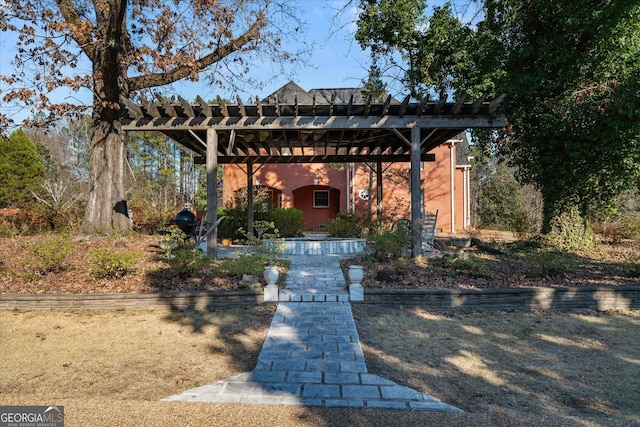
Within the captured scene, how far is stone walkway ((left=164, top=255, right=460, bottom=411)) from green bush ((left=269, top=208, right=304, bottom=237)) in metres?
7.71

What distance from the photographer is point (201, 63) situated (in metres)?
10.4

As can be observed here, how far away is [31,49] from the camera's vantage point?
336 inches

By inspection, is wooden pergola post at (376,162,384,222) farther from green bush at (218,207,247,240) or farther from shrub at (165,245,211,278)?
shrub at (165,245,211,278)

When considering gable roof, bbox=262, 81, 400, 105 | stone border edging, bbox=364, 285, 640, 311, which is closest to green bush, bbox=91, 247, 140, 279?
stone border edging, bbox=364, 285, 640, 311

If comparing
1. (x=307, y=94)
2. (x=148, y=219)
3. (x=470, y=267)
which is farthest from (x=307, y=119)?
(x=307, y=94)

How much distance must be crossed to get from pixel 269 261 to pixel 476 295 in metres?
3.61

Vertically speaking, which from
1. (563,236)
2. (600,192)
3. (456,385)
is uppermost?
(600,192)

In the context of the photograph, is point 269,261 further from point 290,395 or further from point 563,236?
point 563,236

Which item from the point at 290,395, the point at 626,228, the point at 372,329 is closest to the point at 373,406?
the point at 290,395

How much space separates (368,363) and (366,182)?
14.4 m

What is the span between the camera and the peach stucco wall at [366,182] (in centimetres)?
1755

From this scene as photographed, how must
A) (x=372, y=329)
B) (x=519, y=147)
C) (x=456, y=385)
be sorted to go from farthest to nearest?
(x=519, y=147) < (x=372, y=329) < (x=456, y=385)

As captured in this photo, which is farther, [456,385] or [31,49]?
[31,49]

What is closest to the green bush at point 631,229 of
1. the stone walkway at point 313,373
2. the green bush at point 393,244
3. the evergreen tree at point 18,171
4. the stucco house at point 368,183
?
the stucco house at point 368,183
